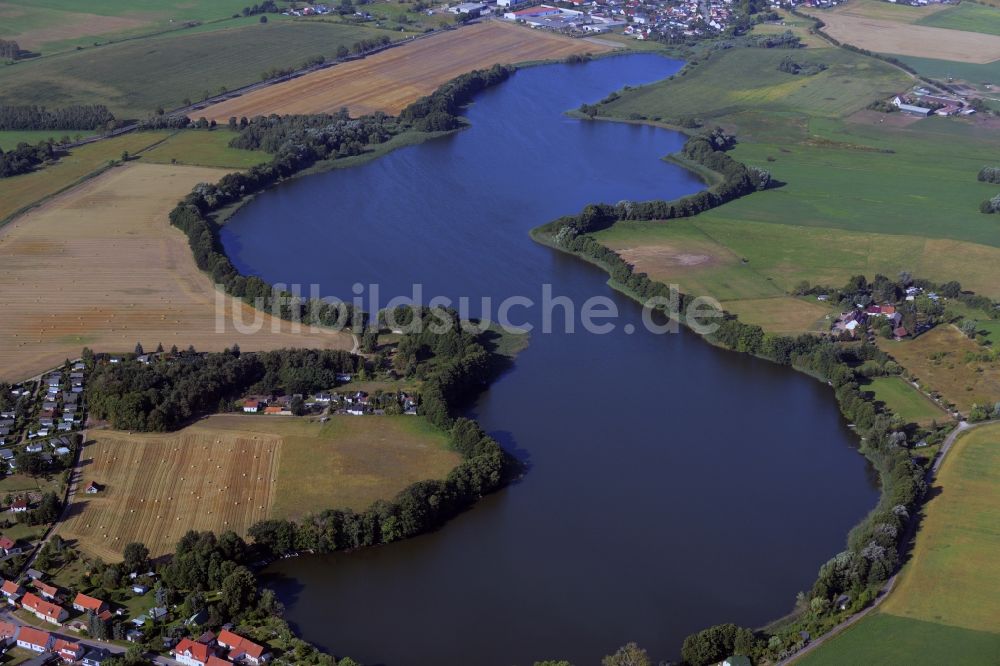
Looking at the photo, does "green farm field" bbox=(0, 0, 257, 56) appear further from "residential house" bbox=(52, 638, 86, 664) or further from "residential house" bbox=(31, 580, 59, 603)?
"residential house" bbox=(52, 638, 86, 664)

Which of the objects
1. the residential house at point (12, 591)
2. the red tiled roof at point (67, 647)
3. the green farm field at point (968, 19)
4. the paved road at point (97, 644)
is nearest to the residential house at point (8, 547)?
the residential house at point (12, 591)

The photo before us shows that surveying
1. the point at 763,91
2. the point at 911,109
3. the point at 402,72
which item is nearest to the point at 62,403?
the point at 402,72

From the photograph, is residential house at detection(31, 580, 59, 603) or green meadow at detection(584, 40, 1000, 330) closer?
residential house at detection(31, 580, 59, 603)

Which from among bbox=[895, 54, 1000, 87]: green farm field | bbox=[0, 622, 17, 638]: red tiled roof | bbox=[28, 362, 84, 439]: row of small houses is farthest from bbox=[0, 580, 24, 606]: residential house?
bbox=[895, 54, 1000, 87]: green farm field

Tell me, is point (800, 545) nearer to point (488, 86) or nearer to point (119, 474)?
point (119, 474)

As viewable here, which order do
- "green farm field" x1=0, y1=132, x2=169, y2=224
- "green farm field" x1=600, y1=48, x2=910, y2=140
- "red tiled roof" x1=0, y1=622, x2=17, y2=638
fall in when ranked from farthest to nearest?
"green farm field" x1=600, y1=48, x2=910, y2=140 → "green farm field" x1=0, y1=132, x2=169, y2=224 → "red tiled roof" x1=0, y1=622, x2=17, y2=638

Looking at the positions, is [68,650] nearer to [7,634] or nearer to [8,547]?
[7,634]
